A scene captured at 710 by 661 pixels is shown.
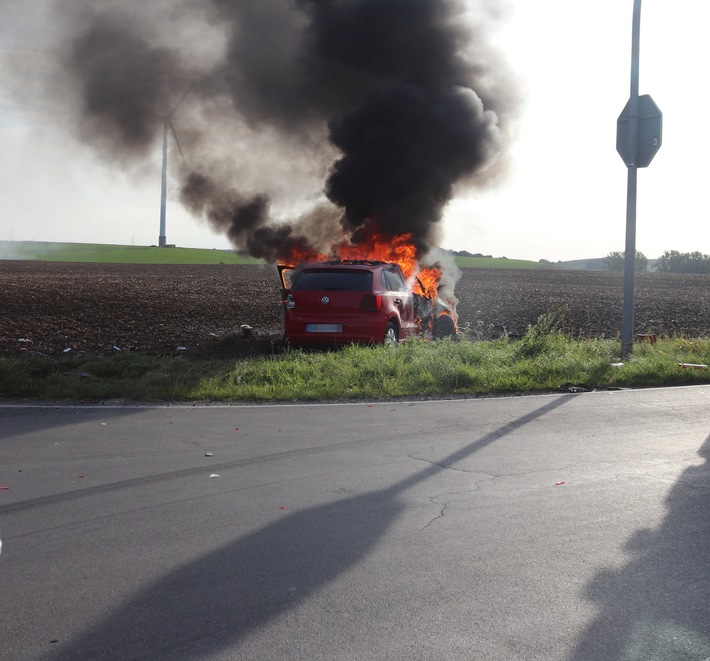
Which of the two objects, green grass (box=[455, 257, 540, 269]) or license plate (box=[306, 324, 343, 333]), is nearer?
license plate (box=[306, 324, 343, 333])

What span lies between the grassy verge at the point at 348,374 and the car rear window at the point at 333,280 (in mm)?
1064

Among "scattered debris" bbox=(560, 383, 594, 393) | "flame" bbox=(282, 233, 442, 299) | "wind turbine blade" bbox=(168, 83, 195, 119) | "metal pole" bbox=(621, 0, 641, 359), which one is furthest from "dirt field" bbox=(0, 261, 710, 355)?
"wind turbine blade" bbox=(168, 83, 195, 119)

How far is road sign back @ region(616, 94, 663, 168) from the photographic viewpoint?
1307 cm

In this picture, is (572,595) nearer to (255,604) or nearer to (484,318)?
(255,604)

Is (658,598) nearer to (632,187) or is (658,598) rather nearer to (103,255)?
(632,187)

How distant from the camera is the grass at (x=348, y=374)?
995 centimetres

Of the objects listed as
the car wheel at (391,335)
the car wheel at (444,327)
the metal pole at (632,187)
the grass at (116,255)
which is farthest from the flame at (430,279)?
the grass at (116,255)

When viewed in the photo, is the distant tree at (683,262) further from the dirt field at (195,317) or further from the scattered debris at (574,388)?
the scattered debris at (574,388)

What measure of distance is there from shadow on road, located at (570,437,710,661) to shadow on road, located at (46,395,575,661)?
1.31 metres

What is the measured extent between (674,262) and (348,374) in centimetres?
8632

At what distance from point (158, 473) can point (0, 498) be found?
45.4 inches

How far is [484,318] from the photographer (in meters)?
22.3

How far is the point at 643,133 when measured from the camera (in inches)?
520

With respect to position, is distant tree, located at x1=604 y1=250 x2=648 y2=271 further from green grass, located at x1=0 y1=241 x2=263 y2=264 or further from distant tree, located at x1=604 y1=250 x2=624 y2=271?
green grass, located at x1=0 y1=241 x2=263 y2=264
